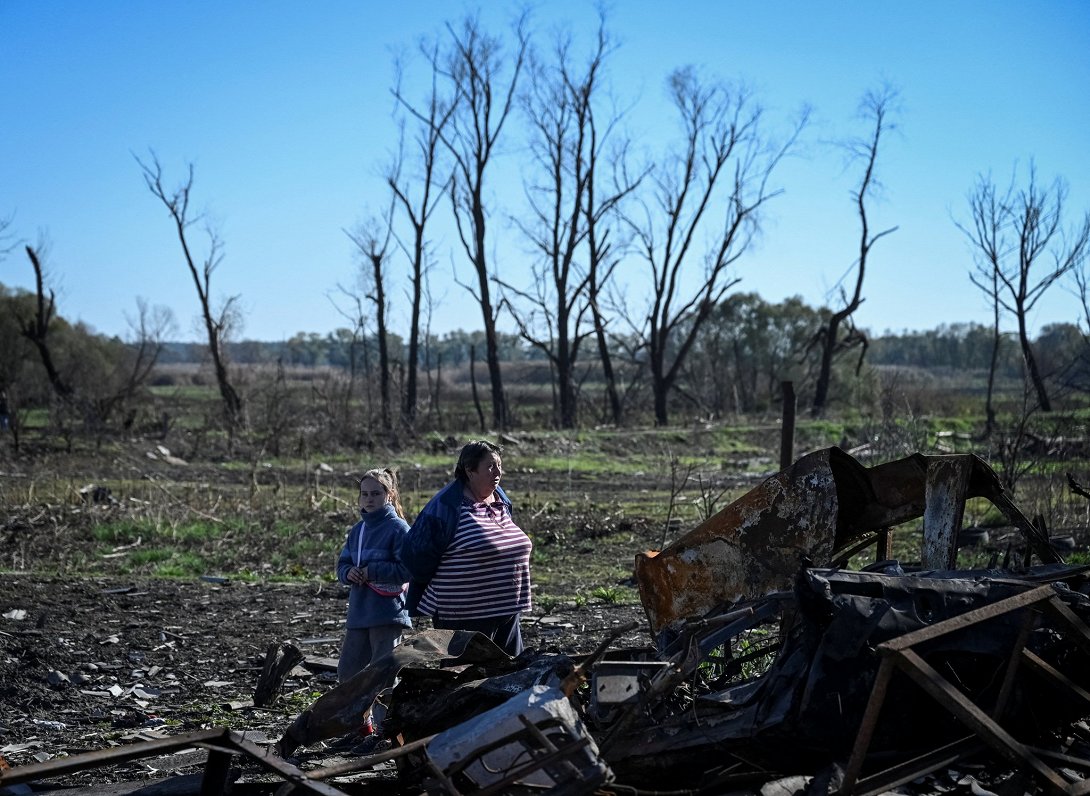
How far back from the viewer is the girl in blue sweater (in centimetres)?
577

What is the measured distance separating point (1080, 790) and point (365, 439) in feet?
78.9

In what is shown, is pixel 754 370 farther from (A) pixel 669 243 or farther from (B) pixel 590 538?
(B) pixel 590 538

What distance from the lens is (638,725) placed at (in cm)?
409

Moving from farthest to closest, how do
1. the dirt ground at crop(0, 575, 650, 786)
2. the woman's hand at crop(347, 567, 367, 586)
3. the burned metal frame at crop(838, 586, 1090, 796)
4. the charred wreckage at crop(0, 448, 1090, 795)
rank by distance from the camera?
the dirt ground at crop(0, 575, 650, 786) → the woman's hand at crop(347, 567, 367, 586) → the charred wreckage at crop(0, 448, 1090, 795) → the burned metal frame at crop(838, 586, 1090, 796)

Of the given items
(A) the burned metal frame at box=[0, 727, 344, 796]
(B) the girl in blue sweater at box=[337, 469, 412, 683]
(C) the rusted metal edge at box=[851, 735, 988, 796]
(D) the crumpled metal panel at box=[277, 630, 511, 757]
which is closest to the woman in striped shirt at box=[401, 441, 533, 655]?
(B) the girl in blue sweater at box=[337, 469, 412, 683]

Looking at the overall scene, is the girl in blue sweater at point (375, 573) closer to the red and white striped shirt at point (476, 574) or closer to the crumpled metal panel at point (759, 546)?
the red and white striped shirt at point (476, 574)

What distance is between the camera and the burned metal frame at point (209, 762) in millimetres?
3672

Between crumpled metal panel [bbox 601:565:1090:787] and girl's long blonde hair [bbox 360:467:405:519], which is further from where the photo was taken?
girl's long blonde hair [bbox 360:467:405:519]

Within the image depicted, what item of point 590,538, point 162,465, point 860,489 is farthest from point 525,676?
point 162,465

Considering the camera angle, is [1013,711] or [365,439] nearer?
[1013,711]

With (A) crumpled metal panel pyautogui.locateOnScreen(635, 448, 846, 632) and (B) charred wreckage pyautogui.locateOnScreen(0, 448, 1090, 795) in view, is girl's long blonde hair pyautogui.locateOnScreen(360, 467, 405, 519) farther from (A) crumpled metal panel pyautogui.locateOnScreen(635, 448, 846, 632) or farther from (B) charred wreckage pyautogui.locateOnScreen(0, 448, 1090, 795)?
(A) crumpled metal panel pyautogui.locateOnScreen(635, 448, 846, 632)

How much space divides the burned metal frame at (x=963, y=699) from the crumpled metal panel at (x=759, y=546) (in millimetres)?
1007

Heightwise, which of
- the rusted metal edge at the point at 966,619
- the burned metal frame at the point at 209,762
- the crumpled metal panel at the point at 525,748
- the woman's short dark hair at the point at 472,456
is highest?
the woman's short dark hair at the point at 472,456

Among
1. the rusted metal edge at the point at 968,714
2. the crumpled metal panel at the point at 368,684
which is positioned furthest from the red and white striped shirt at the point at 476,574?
the rusted metal edge at the point at 968,714
